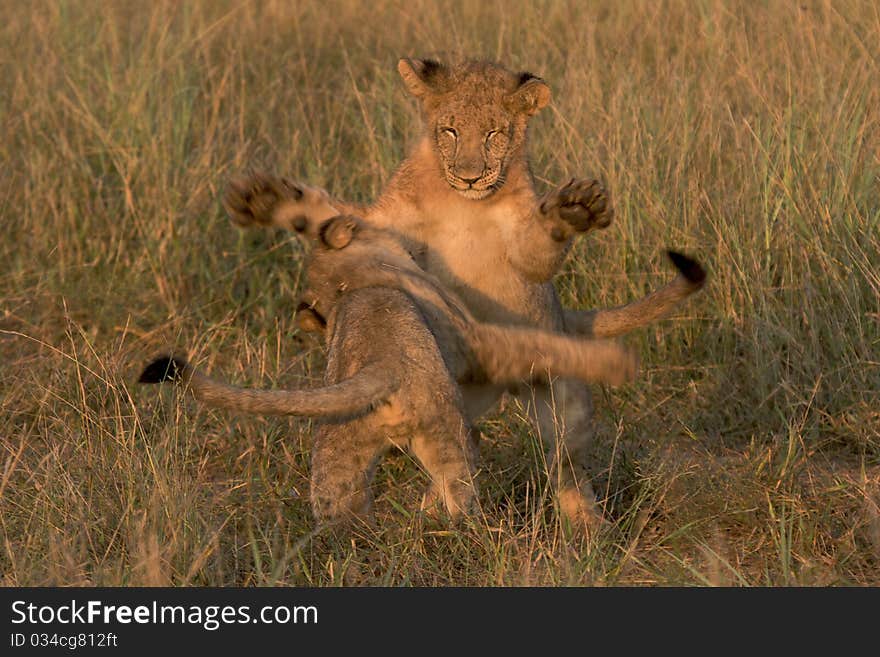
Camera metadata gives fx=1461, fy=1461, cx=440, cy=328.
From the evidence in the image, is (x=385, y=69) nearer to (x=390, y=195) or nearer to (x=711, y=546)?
(x=390, y=195)

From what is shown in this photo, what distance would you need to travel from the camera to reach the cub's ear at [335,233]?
4348 millimetres

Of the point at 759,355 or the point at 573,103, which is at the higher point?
the point at 573,103

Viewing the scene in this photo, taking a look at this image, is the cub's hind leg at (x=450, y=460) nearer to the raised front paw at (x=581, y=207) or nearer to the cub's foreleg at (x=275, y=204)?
the raised front paw at (x=581, y=207)

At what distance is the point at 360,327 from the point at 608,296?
2021 millimetres

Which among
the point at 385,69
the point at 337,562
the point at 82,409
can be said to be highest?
the point at 385,69

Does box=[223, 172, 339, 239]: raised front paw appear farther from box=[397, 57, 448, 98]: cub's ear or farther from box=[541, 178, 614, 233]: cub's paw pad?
box=[541, 178, 614, 233]: cub's paw pad

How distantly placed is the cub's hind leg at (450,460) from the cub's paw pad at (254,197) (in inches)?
35.8

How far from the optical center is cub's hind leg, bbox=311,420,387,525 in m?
3.78

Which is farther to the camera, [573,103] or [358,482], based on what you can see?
[573,103]

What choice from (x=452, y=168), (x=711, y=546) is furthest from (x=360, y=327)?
(x=711, y=546)

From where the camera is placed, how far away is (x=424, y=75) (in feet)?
15.2

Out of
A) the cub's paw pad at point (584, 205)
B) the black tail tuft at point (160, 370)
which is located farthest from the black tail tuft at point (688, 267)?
the black tail tuft at point (160, 370)

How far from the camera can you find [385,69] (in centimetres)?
702

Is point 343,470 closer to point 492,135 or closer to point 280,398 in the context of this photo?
point 280,398
